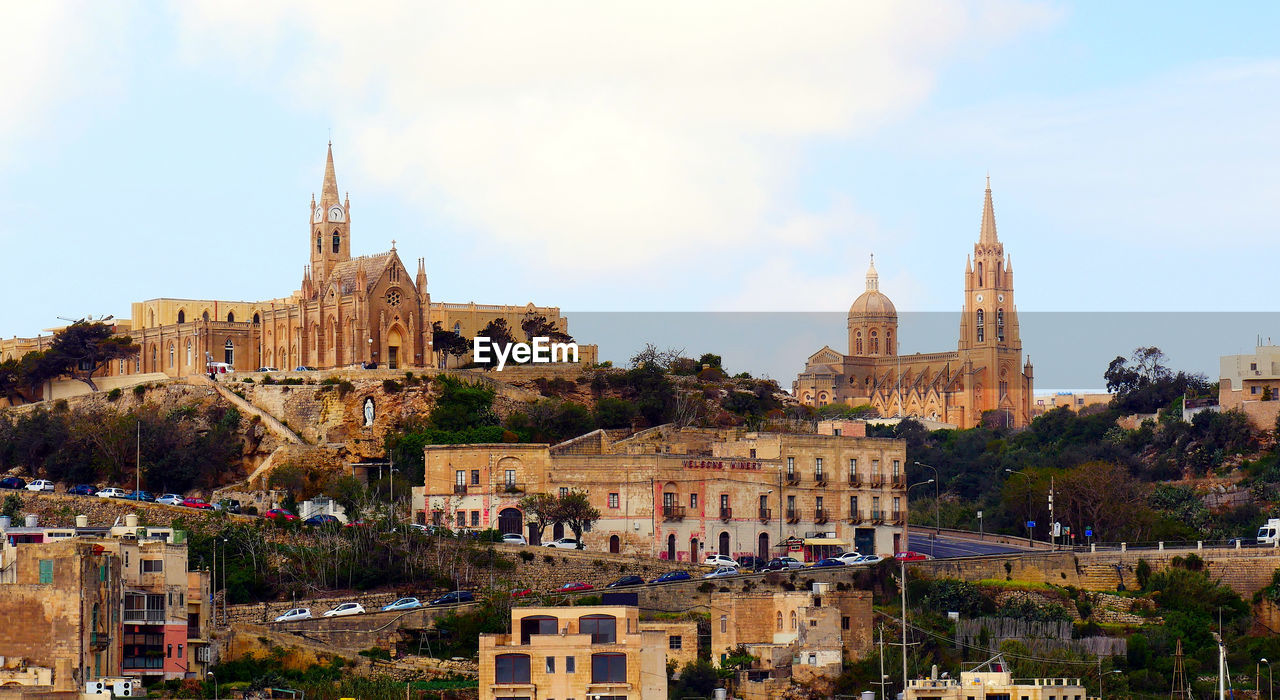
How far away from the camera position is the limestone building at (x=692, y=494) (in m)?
89.2

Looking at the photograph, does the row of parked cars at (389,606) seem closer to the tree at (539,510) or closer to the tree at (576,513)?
the tree at (539,510)

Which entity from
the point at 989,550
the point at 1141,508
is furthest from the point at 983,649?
the point at 1141,508

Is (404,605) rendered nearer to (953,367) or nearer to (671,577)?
(671,577)

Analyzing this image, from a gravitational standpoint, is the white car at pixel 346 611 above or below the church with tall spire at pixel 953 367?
below

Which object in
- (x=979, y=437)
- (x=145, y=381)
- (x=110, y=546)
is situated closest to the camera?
(x=110, y=546)

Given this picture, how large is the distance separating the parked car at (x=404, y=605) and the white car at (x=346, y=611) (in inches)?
32.9

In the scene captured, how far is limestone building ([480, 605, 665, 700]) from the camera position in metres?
65.1

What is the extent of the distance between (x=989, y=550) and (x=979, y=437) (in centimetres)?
5237

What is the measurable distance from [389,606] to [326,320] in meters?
39.4

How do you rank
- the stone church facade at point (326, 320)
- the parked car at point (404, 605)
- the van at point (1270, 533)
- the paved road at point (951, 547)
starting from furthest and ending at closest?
the stone church facade at point (326, 320) < the paved road at point (951, 547) < the van at point (1270, 533) < the parked car at point (404, 605)

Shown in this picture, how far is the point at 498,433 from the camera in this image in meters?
101

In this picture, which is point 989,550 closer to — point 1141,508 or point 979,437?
point 1141,508

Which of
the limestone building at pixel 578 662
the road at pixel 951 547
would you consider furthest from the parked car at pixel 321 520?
the road at pixel 951 547

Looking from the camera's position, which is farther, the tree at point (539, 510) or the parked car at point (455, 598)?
the tree at point (539, 510)
